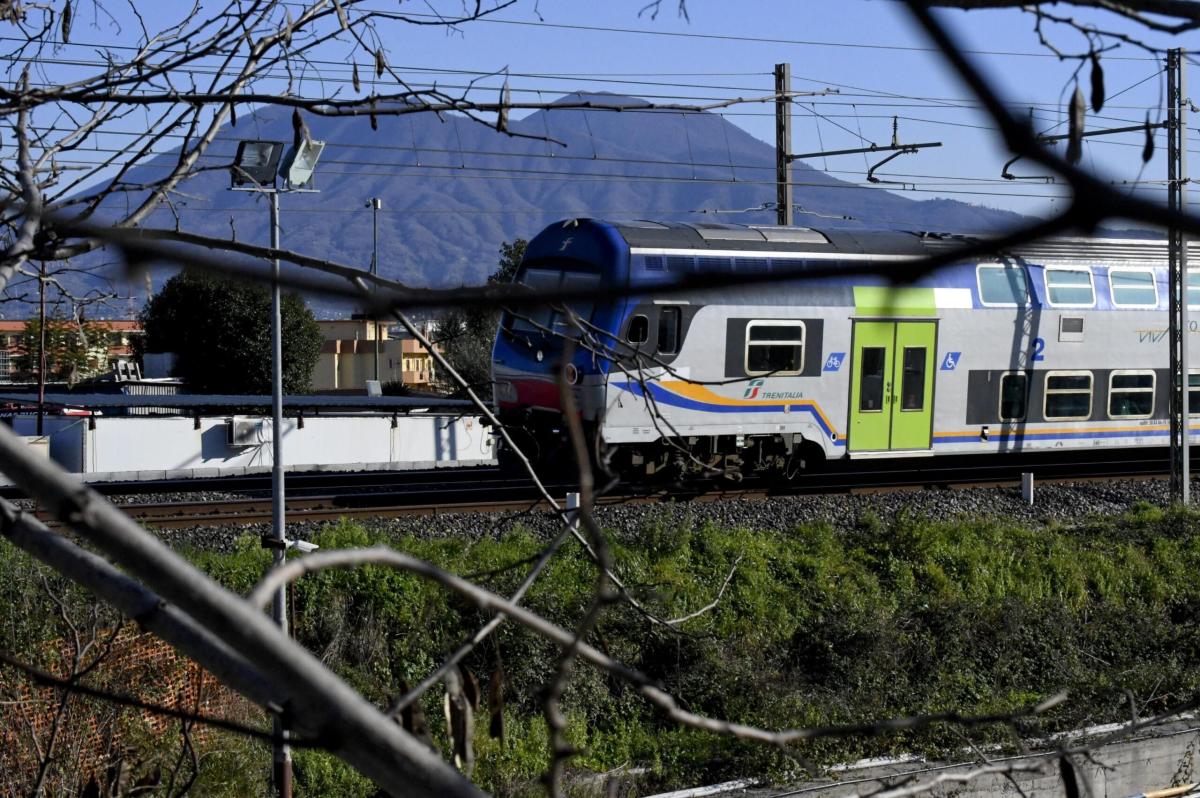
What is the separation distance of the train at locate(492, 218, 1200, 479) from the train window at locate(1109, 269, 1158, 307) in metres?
0.03

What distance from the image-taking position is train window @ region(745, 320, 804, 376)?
48.3 feet

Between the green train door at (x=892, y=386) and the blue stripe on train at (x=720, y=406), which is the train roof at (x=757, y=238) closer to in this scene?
the green train door at (x=892, y=386)

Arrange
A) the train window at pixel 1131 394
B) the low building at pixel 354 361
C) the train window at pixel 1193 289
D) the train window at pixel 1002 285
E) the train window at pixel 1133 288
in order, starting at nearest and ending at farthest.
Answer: the train window at pixel 1002 285, the train window at pixel 1133 288, the train window at pixel 1131 394, the train window at pixel 1193 289, the low building at pixel 354 361

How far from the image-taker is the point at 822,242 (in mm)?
15164

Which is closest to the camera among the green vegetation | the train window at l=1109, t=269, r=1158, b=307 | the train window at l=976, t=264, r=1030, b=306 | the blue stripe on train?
the green vegetation

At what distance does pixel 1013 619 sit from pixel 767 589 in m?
2.51

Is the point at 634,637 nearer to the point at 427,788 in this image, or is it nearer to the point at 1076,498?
the point at 1076,498

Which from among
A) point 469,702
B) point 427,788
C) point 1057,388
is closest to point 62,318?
point 469,702

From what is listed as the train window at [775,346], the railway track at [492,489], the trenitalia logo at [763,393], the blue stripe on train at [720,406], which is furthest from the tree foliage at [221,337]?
the trenitalia logo at [763,393]

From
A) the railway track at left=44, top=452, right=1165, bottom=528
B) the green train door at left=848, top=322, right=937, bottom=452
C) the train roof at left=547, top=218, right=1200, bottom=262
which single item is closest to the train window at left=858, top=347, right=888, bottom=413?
the green train door at left=848, top=322, right=937, bottom=452

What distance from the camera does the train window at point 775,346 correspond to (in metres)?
14.7

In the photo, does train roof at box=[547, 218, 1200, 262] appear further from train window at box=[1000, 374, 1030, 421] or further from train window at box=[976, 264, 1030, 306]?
train window at box=[1000, 374, 1030, 421]

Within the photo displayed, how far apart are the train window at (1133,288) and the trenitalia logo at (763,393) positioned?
5.45 m

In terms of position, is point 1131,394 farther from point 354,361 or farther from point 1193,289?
point 354,361
